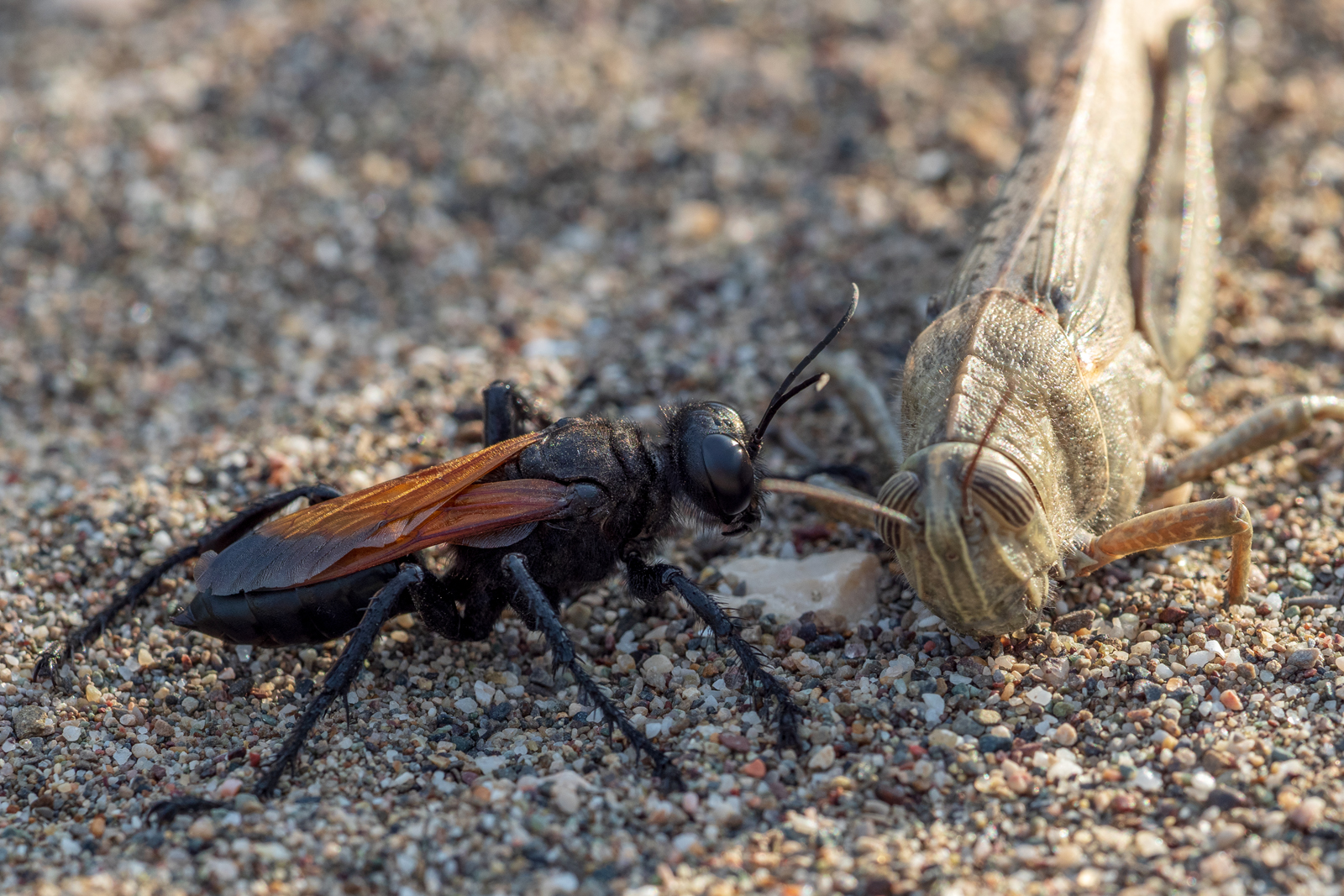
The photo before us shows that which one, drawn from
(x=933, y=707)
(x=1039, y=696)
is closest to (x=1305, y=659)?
(x=1039, y=696)

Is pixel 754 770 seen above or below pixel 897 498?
below

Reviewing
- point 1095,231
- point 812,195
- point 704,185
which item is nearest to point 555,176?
point 704,185

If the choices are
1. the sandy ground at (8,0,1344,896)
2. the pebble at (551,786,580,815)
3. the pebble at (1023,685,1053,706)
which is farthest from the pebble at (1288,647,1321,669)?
the pebble at (551,786,580,815)

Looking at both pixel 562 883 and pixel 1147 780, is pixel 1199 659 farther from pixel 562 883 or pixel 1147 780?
pixel 562 883

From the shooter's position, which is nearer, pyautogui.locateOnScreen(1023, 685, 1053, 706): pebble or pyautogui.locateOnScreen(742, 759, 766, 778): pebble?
pyautogui.locateOnScreen(742, 759, 766, 778): pebble

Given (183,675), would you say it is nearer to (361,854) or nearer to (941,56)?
(361,854)

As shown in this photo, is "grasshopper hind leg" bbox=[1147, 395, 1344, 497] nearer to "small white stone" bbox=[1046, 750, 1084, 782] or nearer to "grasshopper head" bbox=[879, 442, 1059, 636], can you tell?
"grasshopper head" bbox=[879, 442, 1059, 636]

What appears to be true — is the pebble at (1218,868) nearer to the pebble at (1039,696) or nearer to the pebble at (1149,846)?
the pebble at (1149,846)
